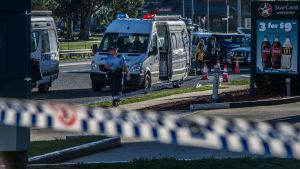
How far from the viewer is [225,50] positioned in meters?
41.3

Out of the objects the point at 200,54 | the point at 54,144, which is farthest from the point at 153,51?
the point at 54,144

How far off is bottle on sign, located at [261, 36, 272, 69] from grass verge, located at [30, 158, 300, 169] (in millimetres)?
10488

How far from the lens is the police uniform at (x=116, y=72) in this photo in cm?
1930

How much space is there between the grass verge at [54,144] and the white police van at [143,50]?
36.7 ft

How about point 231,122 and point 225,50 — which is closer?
point 231,122

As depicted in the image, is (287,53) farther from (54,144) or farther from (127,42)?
(54,144)

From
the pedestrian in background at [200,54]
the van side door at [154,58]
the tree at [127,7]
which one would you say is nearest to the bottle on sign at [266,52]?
the van side door at [154,58]

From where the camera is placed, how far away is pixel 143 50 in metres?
24.0

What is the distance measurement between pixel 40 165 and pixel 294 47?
1206 cm

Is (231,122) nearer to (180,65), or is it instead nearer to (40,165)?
(40,165)

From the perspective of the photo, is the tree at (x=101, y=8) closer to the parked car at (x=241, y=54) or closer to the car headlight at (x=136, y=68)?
the parked car at (x=241, y=54)

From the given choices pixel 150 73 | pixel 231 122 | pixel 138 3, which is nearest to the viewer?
pixel 231 122

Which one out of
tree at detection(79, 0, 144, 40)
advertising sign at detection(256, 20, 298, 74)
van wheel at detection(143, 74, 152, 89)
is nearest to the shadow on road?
van wheel at detection(143, 74, 152, 89)

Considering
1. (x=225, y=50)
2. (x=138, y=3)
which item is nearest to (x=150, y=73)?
(x=225, y=50)
